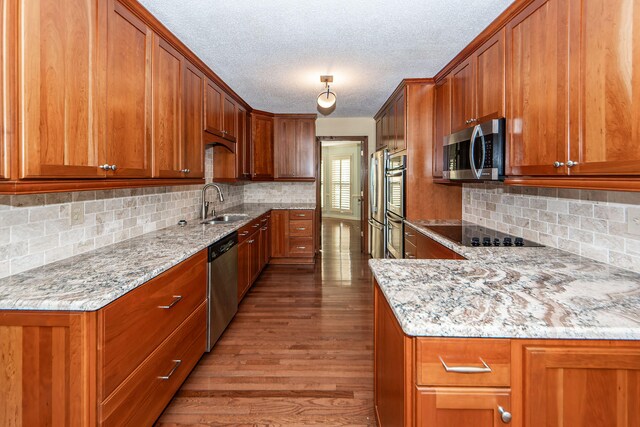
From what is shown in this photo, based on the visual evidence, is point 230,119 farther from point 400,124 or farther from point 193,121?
point 400,124

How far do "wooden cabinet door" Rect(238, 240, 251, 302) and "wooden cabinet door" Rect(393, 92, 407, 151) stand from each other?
6.41ft

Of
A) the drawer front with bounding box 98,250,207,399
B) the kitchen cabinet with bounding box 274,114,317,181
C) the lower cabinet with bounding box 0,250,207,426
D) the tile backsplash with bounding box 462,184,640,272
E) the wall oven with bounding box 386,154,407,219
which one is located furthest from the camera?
the kitchen cabinet with bounding box 274,114,317,181

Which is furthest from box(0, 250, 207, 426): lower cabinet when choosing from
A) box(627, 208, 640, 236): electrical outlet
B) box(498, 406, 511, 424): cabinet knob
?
box(627, 208, 640, 236): electrical outlet

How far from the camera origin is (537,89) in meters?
1.90

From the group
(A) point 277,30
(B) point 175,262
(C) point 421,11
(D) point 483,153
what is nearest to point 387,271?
(B) point 175,262

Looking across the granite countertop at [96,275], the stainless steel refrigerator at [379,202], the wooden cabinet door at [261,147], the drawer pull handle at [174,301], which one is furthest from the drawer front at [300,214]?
the drawer pull handle at [174,301]

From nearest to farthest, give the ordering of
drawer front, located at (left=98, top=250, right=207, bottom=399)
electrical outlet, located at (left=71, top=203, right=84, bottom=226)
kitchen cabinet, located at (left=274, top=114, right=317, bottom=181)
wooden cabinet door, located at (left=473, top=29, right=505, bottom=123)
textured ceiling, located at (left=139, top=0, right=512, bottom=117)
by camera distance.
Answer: drawer front, located at (left=98, top=250, right=207, bottom=399) → electrical outlet, located at (left=71, top=203, right=84, bottom=226) → textured ceiling, located at (left=139, top=0, right=512, bottom=117) → wooden cabinet door, located at (left=473, top=29, right=505, bottom=123) → kitchen cabinet, located at (left=274, top=114, right=317, bottom=181)

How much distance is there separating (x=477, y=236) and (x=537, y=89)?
119 cm

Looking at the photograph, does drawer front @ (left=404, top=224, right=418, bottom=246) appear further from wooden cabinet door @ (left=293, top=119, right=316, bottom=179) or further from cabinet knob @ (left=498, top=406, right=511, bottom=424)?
cabinet knob @ (left=498, top=406, right=511, bottom=424)

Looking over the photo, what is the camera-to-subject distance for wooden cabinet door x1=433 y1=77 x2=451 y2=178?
3359 mm

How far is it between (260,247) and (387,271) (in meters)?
3.14

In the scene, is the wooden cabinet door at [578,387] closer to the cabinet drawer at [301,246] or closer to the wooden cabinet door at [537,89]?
the wooden cabinet door at [537,89]

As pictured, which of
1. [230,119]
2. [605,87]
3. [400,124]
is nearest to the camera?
[605,87]

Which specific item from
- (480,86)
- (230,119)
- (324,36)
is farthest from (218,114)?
(480,86)
